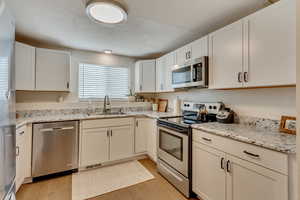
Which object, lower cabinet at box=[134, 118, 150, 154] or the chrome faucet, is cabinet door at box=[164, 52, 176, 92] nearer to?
lower cabinet at box=[134, 118, 150, 154]

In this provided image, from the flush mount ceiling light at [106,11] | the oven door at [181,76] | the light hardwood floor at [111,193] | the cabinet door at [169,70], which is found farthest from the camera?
the cabinet door at [169,70]

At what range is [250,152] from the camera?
1.26m

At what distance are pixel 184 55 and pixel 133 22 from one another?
3.26 ft

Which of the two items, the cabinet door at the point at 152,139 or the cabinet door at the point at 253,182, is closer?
the cabinet door at the point at 253,182

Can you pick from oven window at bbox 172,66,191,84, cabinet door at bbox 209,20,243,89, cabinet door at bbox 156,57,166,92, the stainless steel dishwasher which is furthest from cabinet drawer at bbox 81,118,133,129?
cabinet door at bbox 209,20,243,89

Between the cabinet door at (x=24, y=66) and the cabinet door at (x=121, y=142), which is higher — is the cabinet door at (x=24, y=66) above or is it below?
above

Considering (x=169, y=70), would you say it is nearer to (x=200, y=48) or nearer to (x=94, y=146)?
(x=200, y=48)

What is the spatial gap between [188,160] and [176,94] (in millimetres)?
1611

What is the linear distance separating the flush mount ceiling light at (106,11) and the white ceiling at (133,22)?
0.10 m

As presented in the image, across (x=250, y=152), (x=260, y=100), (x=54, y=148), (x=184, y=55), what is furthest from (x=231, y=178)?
(x=54, y=148)

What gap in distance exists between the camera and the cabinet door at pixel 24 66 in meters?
2.25

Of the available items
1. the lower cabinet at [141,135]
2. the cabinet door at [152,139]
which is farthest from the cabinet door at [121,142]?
the cabinet door at [152,139]

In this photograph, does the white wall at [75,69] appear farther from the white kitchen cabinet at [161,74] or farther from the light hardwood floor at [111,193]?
the light hardwood floor at [111,193]

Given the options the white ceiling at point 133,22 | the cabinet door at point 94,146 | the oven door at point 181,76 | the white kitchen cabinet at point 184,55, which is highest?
the white ceiling at point 133,22
